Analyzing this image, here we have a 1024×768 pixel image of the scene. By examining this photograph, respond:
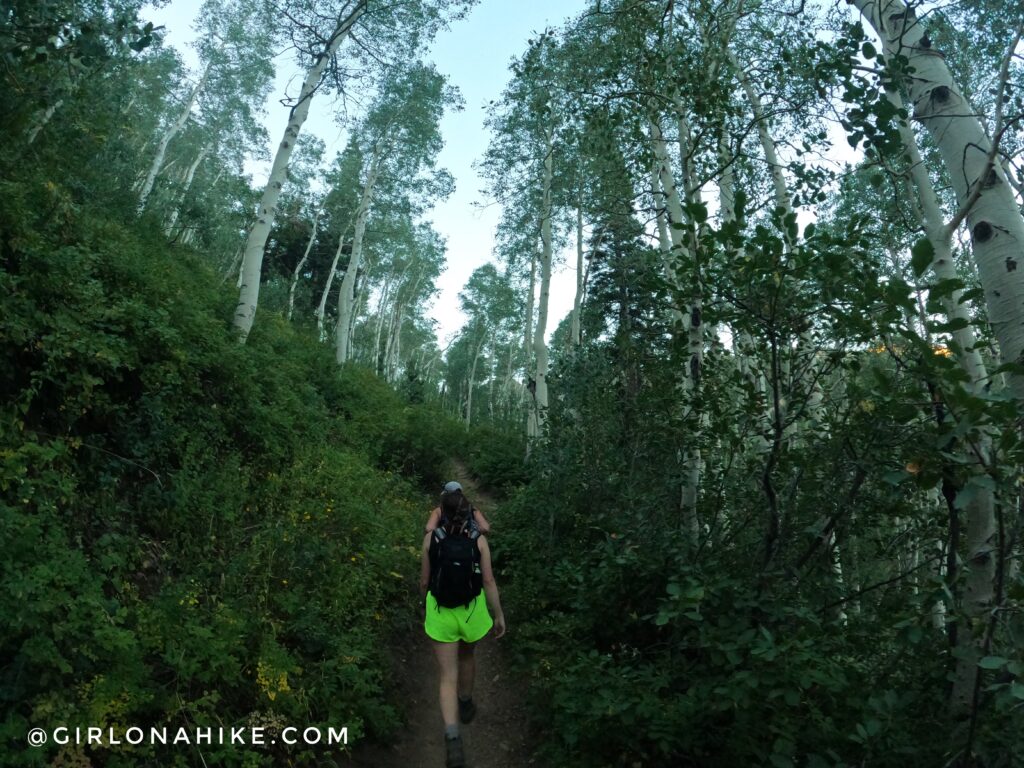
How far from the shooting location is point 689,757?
11.8 feet

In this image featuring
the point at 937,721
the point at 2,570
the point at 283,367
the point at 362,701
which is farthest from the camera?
the point at 283,367

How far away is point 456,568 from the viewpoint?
4336mm

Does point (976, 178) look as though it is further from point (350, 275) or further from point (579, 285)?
point (350, 275)

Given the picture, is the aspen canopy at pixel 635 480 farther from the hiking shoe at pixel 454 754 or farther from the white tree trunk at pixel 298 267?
the white tree trunk at pixel 298 267

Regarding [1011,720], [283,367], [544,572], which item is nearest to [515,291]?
[283,367]

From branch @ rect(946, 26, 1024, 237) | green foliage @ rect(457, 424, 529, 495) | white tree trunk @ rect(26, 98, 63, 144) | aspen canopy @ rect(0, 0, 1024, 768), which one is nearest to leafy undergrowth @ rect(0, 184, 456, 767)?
aspen canopy @ rect(0, 0, 1024, 768)

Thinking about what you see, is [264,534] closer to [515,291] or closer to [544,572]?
[544,572]

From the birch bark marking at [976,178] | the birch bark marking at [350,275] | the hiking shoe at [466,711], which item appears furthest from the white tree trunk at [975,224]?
the birch bark marking at [350,275]

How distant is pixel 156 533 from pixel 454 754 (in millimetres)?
3084

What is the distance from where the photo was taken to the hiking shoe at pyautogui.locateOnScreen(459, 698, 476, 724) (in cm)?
435

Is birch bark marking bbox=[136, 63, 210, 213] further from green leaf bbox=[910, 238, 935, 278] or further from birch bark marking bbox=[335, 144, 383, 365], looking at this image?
green leaf bbox=[910, 238, 935, 278]

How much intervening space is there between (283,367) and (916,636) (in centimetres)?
1016

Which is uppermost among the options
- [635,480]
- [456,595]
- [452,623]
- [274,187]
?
[274,187]

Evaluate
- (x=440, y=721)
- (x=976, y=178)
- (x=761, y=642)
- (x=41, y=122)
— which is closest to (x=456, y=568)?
(x=440, y=721)
